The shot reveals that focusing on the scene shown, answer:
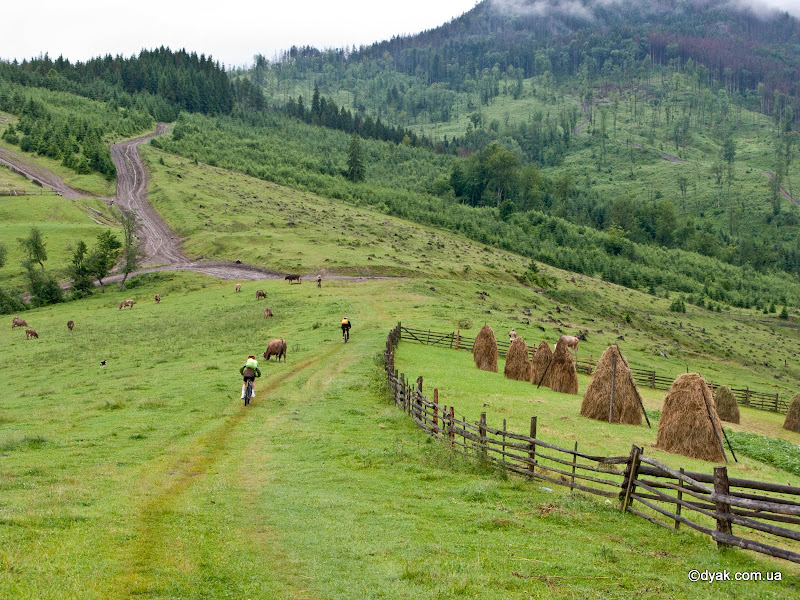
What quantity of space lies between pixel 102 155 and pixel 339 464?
130 metres

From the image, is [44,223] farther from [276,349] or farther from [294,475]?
[294,475]

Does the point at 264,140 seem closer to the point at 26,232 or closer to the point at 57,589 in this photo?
the point at 26,232

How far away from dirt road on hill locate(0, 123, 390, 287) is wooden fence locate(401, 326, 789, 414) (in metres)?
27.9

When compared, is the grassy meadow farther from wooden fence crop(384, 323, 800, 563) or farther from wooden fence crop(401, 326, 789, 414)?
wooden fence crop(401, 326, 789, 414)

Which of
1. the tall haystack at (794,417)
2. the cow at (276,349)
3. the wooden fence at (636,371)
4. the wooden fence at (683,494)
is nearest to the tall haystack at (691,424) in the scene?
the wooden fence at (683,494)

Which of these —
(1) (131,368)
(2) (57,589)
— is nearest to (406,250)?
(1) (131,368)

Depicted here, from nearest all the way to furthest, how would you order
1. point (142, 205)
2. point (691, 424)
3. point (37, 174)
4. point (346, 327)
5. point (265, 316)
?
point (691, 424)
point (346, 327)
point (265, 316)
point (142, 205)
point (37, 174)

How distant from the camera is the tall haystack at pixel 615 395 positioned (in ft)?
99.7

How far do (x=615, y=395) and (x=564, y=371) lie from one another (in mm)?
8212

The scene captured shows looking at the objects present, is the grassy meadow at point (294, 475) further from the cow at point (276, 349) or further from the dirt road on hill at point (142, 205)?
the dirt road on hill at point (142, 205)

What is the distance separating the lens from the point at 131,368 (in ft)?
125

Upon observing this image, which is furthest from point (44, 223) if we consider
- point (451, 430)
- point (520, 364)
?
point (451, 430)

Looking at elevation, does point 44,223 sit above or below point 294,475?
above

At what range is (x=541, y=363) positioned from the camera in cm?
3997
